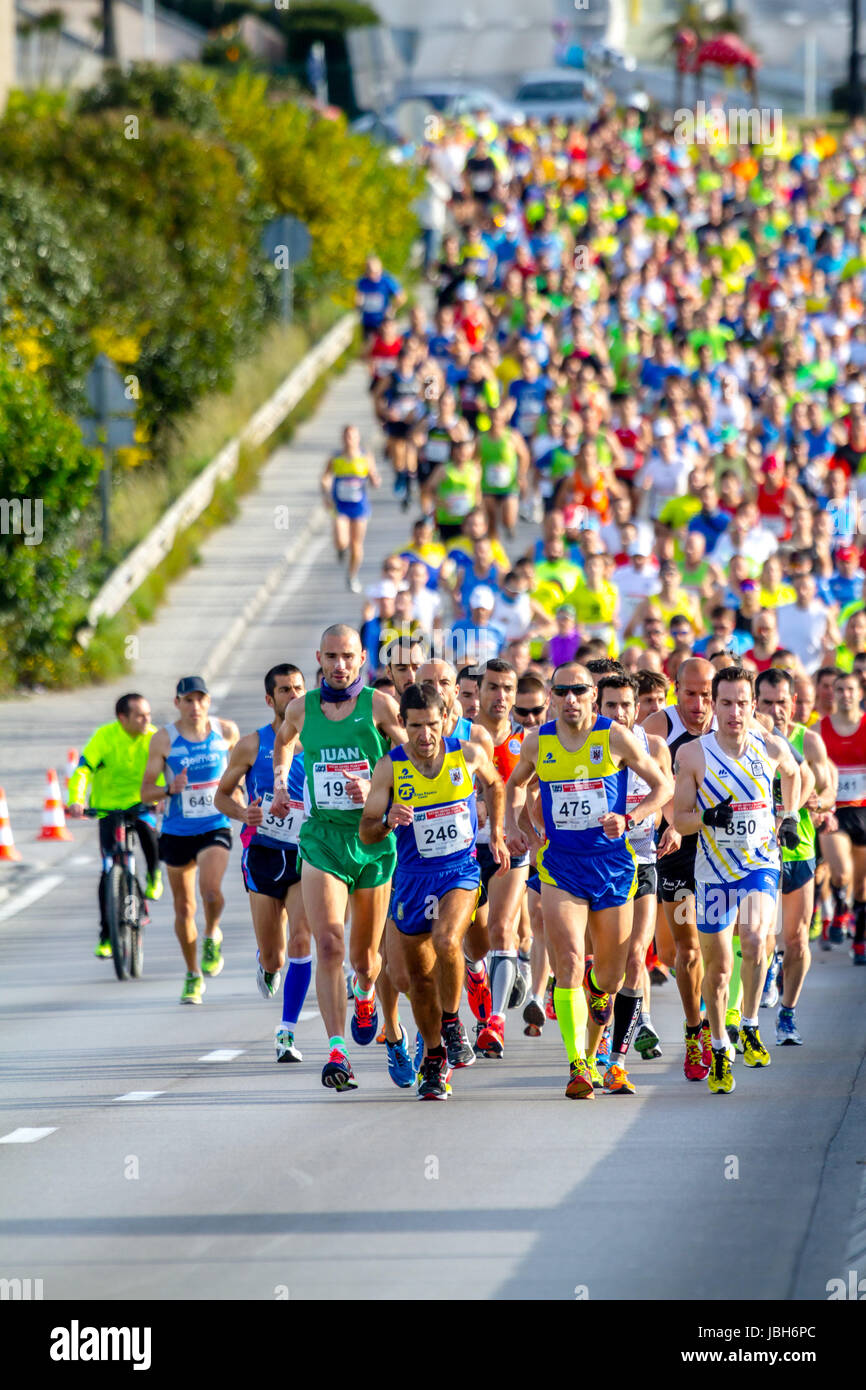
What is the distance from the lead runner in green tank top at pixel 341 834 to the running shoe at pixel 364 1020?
0.01 m

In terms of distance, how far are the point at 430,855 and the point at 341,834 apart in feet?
1.61

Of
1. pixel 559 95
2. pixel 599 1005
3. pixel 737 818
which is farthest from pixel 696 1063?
pixel 559 95

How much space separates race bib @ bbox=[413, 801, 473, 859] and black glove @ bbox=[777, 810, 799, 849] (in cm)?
248

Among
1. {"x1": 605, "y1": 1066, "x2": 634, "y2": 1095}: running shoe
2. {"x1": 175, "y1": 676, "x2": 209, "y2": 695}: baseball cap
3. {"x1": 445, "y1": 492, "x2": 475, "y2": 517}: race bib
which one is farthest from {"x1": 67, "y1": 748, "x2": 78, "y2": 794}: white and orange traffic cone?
{"x1": 605, "y1": 1066, "x2": 634, "y2": 1095}: running shoe

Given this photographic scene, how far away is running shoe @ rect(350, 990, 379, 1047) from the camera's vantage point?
1299 centimetres

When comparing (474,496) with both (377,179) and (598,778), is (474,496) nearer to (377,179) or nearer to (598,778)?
(598,778)

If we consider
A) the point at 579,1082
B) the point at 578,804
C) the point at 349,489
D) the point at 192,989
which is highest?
the point at 578,804

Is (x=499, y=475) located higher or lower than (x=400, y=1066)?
higher

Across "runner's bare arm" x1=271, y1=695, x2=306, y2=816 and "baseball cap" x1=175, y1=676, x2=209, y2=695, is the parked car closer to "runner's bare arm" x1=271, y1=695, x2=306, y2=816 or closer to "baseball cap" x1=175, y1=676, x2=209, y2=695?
"baseball cap" x1=175, y1=676, x2=209, y2=695

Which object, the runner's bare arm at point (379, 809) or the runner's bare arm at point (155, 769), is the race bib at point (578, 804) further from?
the runner's bare arm at point (155, 769)

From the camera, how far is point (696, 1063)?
511 inches

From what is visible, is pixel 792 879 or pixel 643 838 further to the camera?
pixel 792 879

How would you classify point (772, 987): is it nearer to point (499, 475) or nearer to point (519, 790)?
A: point (519, 790)

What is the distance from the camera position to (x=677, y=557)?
23875 mm
